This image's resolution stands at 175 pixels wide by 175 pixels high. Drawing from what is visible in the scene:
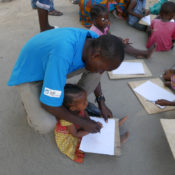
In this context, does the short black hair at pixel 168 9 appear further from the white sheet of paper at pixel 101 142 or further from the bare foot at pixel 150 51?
the white sheet of paper at pixel 101 142

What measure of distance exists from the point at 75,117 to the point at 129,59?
1.36m

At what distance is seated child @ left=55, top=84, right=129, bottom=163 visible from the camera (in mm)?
955

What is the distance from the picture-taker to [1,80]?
1.73m

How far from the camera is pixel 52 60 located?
2.55ft

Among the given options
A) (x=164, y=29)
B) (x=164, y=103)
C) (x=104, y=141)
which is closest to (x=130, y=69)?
(x=164, y=103)

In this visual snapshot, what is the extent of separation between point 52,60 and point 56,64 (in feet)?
0.09

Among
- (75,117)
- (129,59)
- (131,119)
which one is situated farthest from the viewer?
(129,59)

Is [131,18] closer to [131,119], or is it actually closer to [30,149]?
[131,119]

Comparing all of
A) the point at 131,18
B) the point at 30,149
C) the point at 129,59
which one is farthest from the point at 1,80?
the point at 131,18

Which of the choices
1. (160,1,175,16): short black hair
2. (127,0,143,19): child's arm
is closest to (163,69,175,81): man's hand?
(160,1,175,16): short black hair

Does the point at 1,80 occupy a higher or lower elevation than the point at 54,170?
higher

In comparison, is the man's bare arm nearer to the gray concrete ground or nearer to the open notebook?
the open notebook

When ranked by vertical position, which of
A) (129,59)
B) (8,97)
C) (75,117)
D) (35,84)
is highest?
(35,84)

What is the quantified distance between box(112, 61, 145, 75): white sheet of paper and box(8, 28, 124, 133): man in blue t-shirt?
0.91 meters
